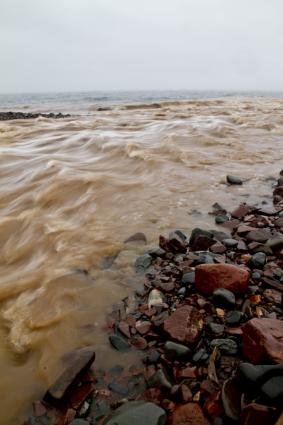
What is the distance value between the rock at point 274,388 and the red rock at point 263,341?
0.39ft

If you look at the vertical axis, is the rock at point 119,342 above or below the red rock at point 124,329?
below

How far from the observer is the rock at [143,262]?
315 cm

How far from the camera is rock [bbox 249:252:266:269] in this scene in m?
2.97

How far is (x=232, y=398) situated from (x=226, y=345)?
16.0 inches

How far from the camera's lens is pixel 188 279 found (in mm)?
2777

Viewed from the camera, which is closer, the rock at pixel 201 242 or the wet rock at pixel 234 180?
the rock at pixel 201 242

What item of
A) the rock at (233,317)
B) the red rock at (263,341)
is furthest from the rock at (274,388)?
the rock at (233,317)

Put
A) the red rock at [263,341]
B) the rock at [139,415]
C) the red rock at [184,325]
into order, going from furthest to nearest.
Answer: the red rock at [184,325] < the red rock at [263,341] < the rock at [139,415]

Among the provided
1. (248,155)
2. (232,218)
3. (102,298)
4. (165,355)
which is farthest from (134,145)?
(165,355)

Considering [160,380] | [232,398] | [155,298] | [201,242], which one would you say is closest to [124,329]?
[155,298]

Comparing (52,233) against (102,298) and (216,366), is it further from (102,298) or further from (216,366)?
(216,366)

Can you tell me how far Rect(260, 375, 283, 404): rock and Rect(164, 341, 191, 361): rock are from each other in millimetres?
541

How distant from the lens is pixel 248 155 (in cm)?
794

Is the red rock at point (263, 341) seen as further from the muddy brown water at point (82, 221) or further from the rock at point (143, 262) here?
the rock at point (143, 262)
